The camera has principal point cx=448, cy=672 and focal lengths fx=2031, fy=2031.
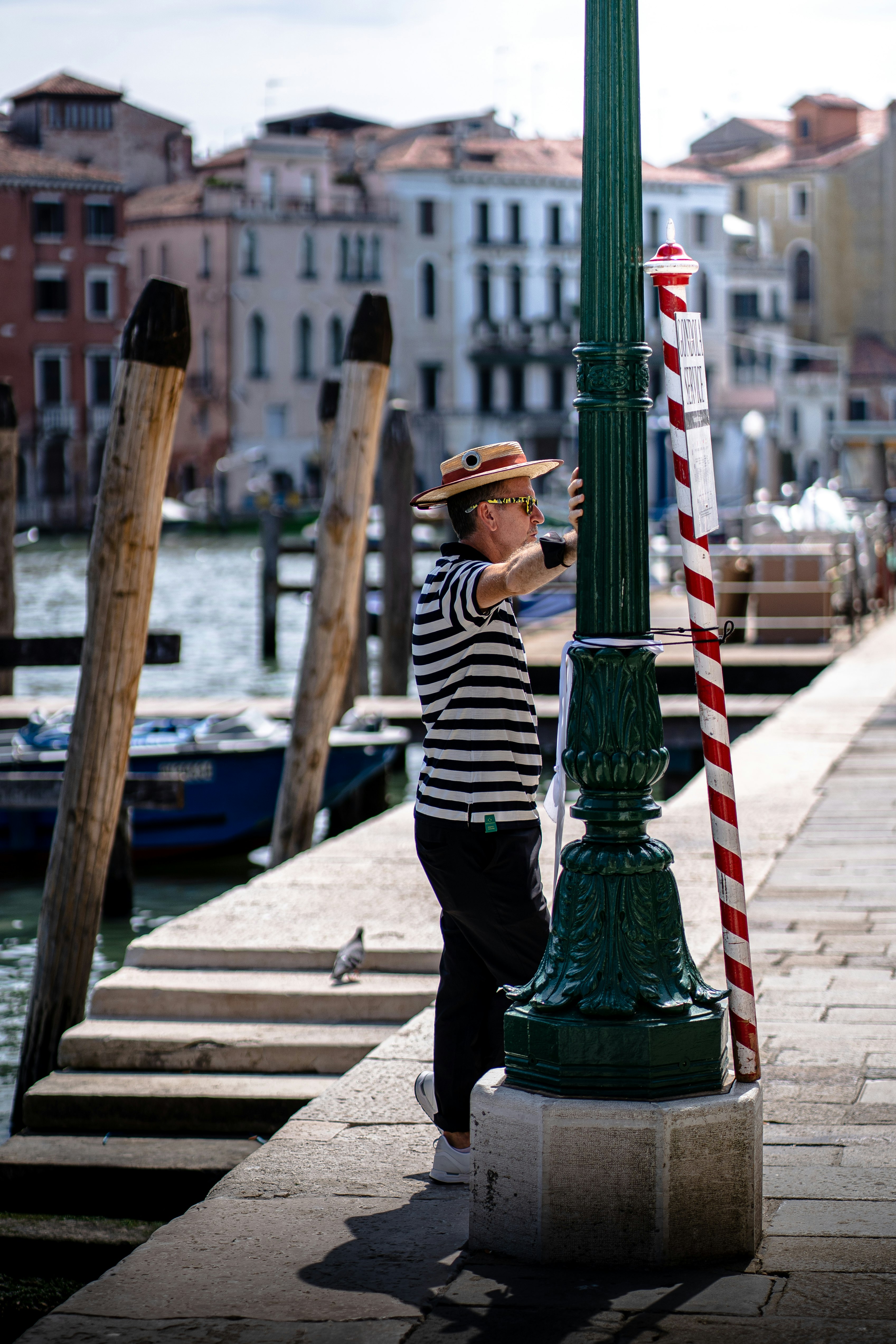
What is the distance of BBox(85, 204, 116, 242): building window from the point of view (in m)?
57.2

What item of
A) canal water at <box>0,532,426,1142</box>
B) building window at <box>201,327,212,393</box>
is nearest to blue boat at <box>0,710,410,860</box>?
canal water at <box>0,532,426,1142</box>

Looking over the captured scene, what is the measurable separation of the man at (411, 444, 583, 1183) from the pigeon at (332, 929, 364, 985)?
1642mm

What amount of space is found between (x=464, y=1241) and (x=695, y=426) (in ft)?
4.82

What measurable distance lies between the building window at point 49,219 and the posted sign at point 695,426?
181ft

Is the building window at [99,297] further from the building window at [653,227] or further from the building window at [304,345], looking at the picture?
the building window at [653,227]

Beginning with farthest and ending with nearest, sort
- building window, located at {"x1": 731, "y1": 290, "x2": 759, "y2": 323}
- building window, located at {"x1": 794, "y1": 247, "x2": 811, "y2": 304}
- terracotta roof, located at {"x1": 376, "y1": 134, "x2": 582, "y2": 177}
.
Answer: building window, located at {"x1": 794, "y1": 247, "x2": 811, "y2": 304} → building window, located at {"x1": 731, "y1": 290, "x2": 759, "y2": 323} → terracotta roof, located at {"x1": 376, "y1": 134, "x2": 582, "y2": 177}

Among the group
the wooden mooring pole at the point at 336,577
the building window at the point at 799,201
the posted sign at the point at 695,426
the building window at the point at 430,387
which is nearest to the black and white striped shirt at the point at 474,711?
the posted sign at the point at 695,426

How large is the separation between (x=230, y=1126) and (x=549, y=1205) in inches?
77.2

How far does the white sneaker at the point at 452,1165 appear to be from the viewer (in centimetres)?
392

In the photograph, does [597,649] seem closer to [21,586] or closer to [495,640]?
[495,640]

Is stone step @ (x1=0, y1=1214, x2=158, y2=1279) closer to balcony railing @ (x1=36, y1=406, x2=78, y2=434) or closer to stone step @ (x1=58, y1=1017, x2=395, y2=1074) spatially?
stone step @ (x1=58, y1=1017, x2=395, y2=1074)

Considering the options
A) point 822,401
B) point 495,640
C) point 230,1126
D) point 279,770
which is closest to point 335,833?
point 279,770

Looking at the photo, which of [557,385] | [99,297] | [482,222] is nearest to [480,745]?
[99,297]

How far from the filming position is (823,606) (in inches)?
658
